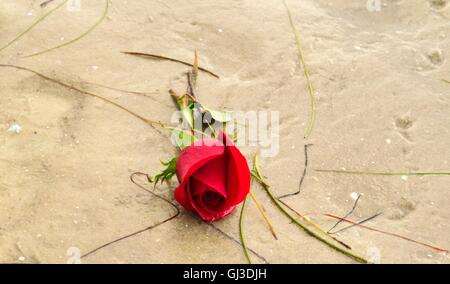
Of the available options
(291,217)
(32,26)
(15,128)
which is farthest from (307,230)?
(32,26)

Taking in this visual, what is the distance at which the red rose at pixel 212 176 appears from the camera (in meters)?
1.38

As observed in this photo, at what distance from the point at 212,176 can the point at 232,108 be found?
0.54 m

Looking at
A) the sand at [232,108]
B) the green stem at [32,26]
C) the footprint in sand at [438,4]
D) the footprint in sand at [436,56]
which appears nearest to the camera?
the sand at [232,108]

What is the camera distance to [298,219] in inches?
62.5

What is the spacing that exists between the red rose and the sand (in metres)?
0.09

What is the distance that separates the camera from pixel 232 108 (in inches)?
75.0

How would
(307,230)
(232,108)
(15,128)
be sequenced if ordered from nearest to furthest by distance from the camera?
(307,230) < (15,128) < (232,108)

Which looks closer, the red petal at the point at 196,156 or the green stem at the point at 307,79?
the red petal at the point at 196,156

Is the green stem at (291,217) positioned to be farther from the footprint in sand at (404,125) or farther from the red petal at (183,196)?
the footprint in sand at (404,125)

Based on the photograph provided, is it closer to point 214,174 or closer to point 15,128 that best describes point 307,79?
point 214,174

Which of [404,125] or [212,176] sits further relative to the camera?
[404,125]

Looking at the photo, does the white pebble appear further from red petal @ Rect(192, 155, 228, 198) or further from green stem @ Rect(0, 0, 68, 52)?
red petal @ Rect(192, 155, 228, 198)

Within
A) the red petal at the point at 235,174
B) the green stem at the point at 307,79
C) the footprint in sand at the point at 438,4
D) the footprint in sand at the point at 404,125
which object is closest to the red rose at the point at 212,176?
the red petal at the point at 235,174

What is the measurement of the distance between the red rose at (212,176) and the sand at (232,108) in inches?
3.6
